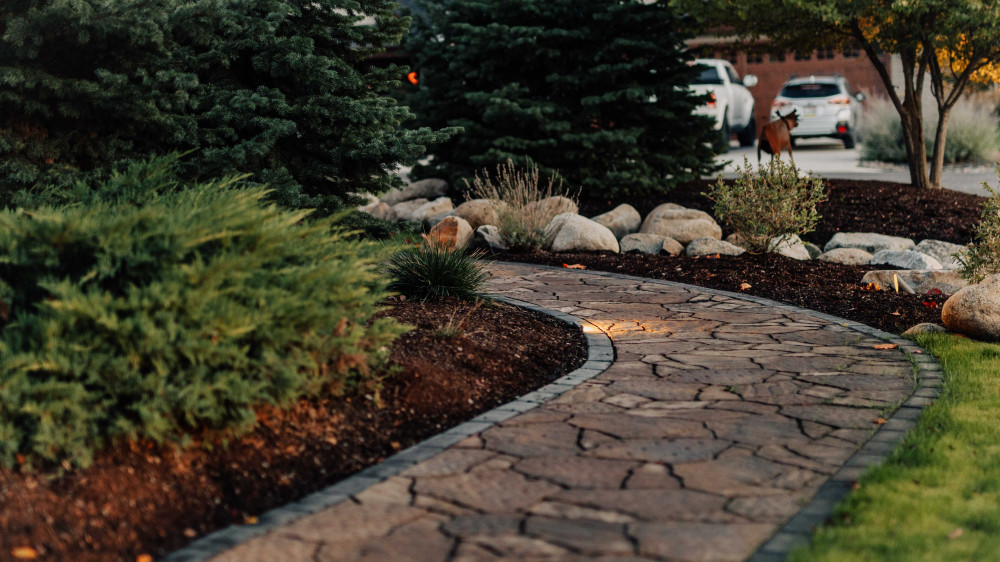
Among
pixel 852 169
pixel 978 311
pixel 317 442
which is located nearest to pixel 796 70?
pixel 852 169

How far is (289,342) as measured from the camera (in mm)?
4211

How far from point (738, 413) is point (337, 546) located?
2401 millimetres

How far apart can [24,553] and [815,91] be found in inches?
965

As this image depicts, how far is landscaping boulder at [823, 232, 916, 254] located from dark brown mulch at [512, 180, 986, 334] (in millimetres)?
383

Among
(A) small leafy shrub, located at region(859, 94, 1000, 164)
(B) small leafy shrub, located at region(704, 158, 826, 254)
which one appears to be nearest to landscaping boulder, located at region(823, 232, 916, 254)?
(B) small leafy shrub, located at region(704, 158, 826, 254)

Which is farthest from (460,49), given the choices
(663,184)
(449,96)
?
(663,184)

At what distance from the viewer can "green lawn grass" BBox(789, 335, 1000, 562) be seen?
3248 millimetres

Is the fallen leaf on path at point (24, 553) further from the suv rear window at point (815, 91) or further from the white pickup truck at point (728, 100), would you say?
the suv rear window at point (815, 91)

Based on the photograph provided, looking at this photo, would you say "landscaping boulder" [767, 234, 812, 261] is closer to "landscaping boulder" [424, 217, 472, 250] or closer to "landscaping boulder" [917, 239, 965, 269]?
"landscaping boulder" [917, 239, 965, 269]

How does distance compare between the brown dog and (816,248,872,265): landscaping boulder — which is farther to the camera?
the brown dog

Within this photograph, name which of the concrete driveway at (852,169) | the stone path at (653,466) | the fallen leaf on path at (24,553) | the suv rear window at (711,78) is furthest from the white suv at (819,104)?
the fallen leaf on path at (24,553)

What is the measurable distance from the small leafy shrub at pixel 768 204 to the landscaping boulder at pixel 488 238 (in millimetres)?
2586

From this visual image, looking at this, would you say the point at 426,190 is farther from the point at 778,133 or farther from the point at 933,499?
the point at 933,499

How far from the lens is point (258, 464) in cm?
407
